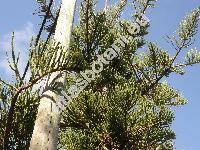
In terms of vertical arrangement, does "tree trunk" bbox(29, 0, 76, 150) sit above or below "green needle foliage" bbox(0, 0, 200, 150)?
below

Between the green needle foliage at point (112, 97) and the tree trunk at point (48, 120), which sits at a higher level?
the green needle foliage at point (112, 97)

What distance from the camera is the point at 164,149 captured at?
30.0ft

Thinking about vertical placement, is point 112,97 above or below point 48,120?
above

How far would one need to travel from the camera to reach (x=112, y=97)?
759 cm

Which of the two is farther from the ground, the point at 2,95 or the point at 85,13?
the point at 85,13

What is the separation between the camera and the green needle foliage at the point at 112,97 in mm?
5137

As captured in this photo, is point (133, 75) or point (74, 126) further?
point (133, 75)

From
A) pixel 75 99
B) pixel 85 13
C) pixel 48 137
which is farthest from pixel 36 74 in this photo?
pixel 85 13

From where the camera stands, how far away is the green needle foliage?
5.14 meters

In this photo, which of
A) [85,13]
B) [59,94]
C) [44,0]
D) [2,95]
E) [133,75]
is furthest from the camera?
[133,75]

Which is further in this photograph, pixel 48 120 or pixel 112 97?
pixel 112 97

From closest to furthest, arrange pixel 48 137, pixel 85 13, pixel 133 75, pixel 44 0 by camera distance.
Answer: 1. pixel 48 137
2. pixel 44 0
3. pixel 85 13
4. pixel 133 75

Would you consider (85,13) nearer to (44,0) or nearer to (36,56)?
(44,0)

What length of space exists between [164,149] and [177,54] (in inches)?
104
